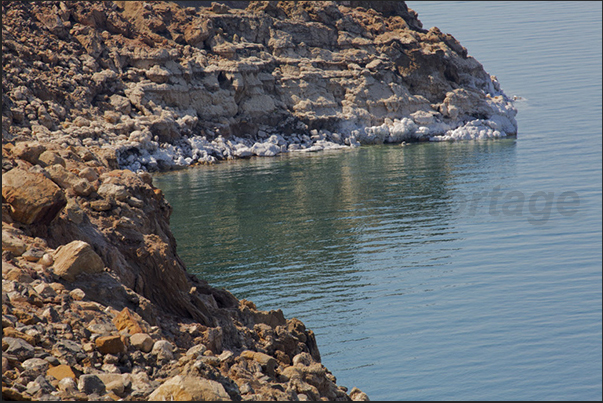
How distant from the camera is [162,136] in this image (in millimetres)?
54812

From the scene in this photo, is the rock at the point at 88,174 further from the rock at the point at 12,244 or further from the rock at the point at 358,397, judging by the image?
the rock at the point at 358,397

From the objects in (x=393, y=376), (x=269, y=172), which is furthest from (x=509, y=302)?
(x=269, y=172)

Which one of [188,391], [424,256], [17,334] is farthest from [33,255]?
[424,256]

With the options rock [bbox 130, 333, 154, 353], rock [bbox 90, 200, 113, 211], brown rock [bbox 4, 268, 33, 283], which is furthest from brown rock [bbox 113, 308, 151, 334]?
rock [bbox 90, 200, 113, 211]

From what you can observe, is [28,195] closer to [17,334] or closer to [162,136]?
[17,334]

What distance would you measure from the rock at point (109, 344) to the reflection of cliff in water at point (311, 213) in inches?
525

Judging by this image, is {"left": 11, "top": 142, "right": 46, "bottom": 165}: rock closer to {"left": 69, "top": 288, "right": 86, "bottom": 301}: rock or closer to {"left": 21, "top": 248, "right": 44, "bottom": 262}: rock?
{"left": 21, "top": 248, "right": 44, "bottom": 262}: rock

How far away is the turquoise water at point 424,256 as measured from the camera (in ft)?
50.4

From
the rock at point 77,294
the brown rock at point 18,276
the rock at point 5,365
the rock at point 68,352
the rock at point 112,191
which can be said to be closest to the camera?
the rock at point 5,365

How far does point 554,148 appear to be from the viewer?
51.4 metres

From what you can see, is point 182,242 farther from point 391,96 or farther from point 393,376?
point 391,96

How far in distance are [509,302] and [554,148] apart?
35.3 metres

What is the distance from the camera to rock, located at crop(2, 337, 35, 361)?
6.59 metres

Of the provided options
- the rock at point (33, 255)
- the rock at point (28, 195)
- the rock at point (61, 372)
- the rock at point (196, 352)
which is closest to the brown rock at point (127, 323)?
the rock at point (196, 352)
